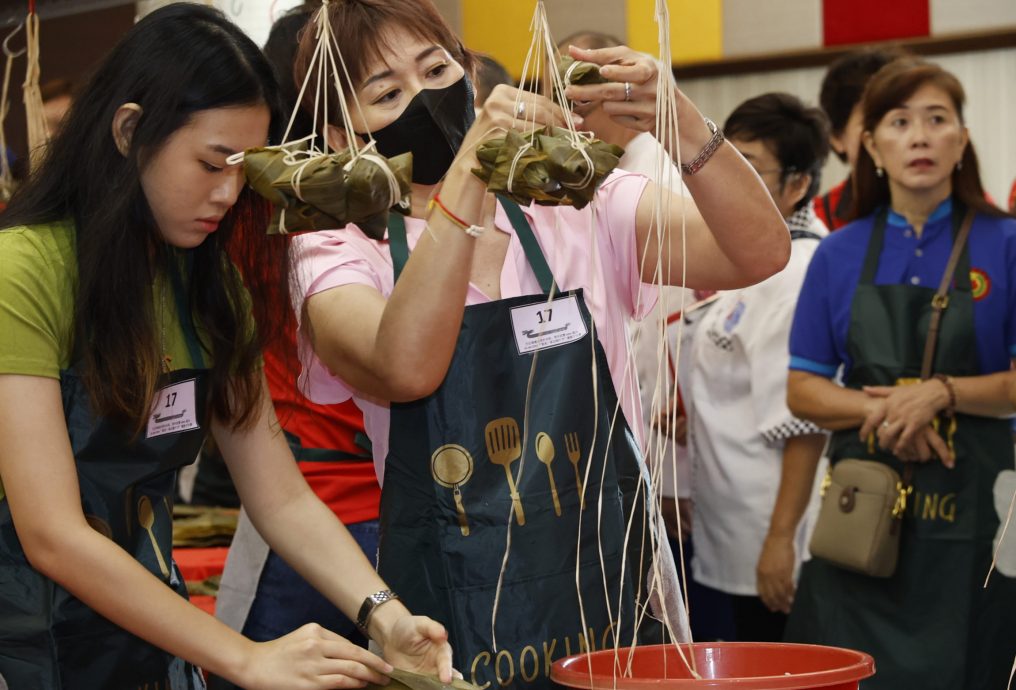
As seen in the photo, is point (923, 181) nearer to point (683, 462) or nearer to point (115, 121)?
point (683, 462)

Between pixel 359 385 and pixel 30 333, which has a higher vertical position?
pixel 30 333

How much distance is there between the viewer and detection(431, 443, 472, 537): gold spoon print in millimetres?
1477

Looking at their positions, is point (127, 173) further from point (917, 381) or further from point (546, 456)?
point (917, 381)

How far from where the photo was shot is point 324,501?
6.45 feet

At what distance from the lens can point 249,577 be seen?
1.98m

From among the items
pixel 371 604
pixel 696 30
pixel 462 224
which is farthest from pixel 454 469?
pixel 696 30

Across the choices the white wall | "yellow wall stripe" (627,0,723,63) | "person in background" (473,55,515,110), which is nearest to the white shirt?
"person in background" (473,55,515,110)

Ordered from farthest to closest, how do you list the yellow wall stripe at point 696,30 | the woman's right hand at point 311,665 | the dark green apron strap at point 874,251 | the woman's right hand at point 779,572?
1. the yellow wall stripe at point 696,30
2. the woman's right hand at point 779,572
3. the dark green apron strap at point 874,251
4. the woman's right hand at point 311,665

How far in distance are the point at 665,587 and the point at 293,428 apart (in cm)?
76

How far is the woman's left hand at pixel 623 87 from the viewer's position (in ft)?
4.39

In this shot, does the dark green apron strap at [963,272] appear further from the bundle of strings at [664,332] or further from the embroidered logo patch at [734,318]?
the bundle of strings at [664,332]

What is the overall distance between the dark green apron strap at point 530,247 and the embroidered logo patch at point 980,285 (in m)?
1.07

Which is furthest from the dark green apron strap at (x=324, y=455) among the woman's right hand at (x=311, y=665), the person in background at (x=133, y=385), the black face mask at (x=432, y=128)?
the woman's right hand at (x=311, y=665)

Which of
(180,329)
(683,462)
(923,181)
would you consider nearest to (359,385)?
(180,329)
